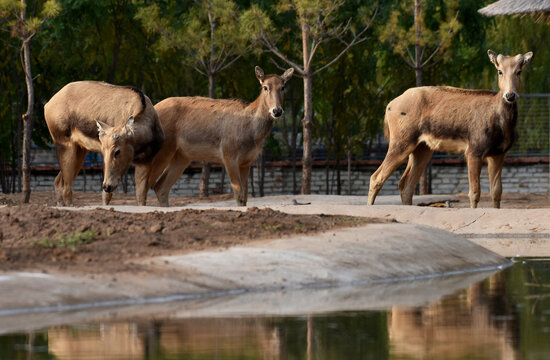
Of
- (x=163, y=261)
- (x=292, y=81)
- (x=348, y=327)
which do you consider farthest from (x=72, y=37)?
(x=348, y=327)

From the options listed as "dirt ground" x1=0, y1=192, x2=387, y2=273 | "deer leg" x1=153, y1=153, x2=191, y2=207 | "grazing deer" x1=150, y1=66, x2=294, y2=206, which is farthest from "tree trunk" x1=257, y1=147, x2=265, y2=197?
"dirt ground" x1=0, y1=192, x2=387, y2=273

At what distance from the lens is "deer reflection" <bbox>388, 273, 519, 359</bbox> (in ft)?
19.7

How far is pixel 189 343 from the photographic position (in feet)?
20.6

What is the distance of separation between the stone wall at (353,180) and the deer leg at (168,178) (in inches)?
361

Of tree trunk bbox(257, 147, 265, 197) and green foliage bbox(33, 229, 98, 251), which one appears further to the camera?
tree trunk bbox(257, 147, 265, 197)

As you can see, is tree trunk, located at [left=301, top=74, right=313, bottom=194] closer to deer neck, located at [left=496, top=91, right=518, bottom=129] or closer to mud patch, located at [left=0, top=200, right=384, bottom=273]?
deer neck, located at [left=496, top=91, right=518, bottom=129]

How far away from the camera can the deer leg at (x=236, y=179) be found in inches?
692

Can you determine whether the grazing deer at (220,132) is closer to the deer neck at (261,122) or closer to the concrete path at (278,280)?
the deer neck at (261,122)

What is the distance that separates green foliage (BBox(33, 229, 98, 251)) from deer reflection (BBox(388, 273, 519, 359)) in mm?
3290

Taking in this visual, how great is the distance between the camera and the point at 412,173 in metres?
18.4

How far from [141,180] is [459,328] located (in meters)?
11.2

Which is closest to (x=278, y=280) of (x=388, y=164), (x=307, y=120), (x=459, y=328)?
(x=459, y=328)

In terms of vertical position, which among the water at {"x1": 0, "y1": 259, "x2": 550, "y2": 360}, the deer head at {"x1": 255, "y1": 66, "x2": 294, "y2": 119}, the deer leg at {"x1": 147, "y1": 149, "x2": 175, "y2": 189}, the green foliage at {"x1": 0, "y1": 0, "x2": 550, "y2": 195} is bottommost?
the water at {"x1": 0, "y1": 259, "x2": 550, "y2": 360}

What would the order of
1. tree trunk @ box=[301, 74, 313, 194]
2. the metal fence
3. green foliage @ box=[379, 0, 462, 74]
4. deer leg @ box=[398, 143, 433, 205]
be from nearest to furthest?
deer leg @ box=[398, 143, 433, 205]
tree trunk @ box=[301, 74, 313, 194]
green foliage @ box=[379, 0, 462, 74]
the metal fence
